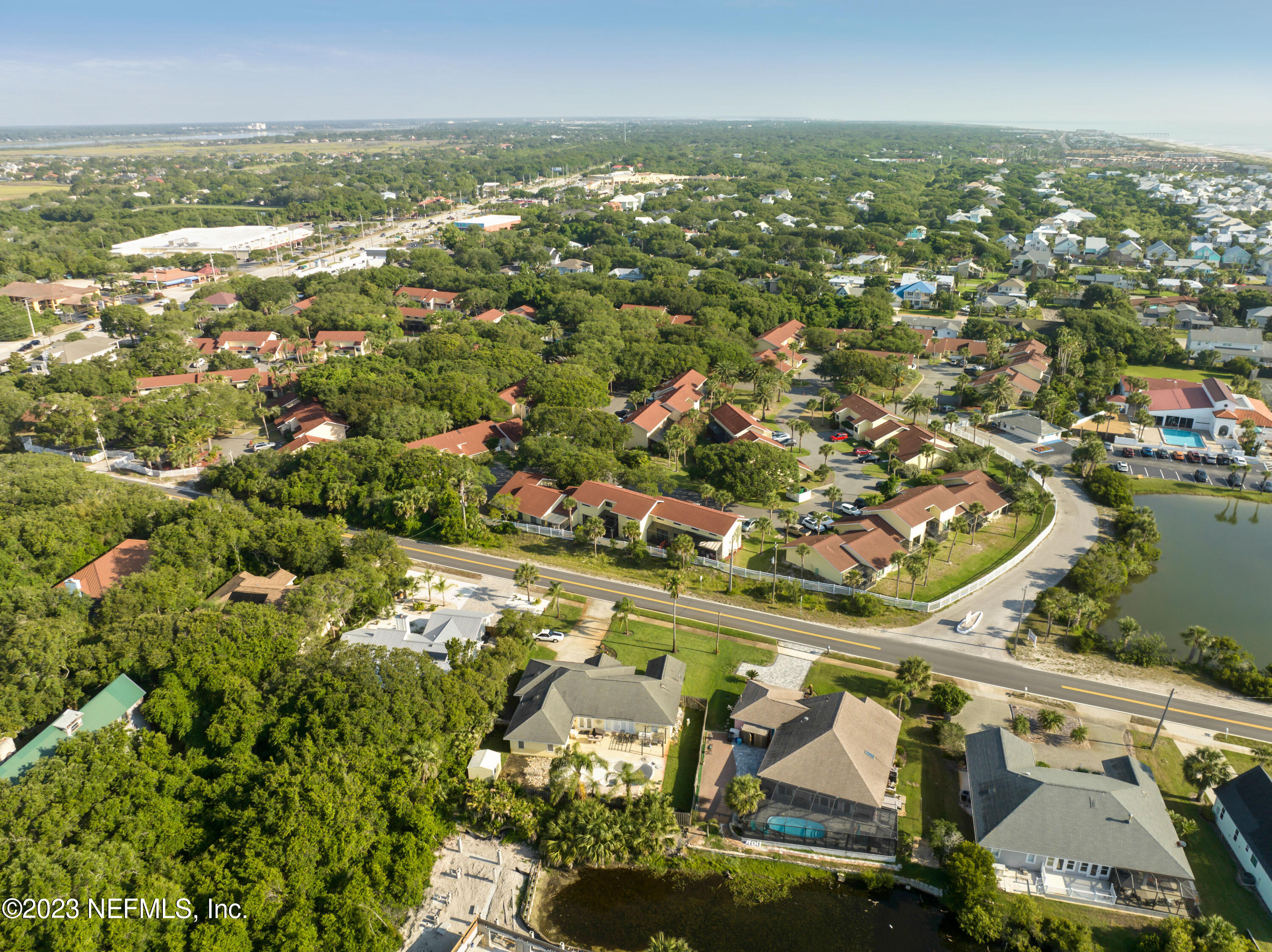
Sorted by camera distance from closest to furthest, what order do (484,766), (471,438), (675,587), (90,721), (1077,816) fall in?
(1077,816), (484,766), (90,721), (675,587), (471,438)

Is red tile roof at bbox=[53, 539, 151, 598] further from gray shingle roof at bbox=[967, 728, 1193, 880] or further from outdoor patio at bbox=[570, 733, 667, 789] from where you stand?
gray shingle roof at bbox=[967, 728, 1193, 880]

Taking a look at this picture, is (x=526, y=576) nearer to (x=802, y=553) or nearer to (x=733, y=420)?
(x=802, y=553)

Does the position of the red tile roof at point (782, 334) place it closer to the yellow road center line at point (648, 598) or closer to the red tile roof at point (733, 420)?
the red tile roof at point (733, 420)

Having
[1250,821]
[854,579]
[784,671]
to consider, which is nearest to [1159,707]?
[1250,821]

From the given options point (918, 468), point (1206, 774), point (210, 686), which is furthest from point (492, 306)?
point (1206, 774)

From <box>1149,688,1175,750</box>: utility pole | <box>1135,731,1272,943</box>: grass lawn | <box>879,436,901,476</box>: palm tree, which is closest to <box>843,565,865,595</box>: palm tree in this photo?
<box>1135,731,1272,943</box>: grass lawn
